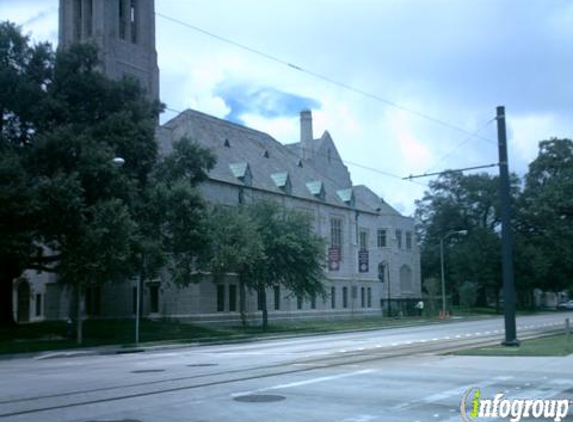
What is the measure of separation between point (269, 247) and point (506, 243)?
22.8m

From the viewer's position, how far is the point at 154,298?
48125 millimetres

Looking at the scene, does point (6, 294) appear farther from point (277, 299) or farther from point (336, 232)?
point (336, 232)

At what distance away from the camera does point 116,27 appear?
51.8 m

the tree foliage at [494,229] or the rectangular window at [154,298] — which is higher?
the tree foliage at [494,229]

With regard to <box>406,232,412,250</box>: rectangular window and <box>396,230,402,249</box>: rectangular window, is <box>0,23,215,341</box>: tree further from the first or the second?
<box>406,232,412,250</box>: rectangular window

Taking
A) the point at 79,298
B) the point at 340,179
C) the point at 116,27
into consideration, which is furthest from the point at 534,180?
the point at 79,298

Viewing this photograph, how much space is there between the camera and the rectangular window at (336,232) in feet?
216

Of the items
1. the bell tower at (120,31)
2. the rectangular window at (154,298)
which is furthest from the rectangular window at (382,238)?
the rectangular window at (154,298)

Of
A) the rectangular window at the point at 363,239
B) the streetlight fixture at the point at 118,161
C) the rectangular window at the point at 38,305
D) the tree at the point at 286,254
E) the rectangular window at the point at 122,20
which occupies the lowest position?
the rectangular window at the point at 38,305

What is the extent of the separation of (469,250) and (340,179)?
17853mm

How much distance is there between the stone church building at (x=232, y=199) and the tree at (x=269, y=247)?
3.85 meters

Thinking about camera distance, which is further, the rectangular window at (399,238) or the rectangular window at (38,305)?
the rectangular window at (399,238)

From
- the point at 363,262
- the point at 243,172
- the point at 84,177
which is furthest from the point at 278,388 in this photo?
the point at 363,262

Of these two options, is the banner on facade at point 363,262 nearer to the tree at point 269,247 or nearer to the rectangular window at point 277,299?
the rectangular window at point 277,299
